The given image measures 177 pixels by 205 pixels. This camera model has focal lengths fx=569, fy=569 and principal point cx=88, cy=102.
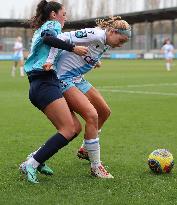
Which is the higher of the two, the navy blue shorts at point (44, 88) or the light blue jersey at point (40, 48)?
the light blue jersey at point (40, 48)

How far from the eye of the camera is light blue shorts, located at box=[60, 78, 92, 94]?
7.34m

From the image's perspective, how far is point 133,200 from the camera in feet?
19.7

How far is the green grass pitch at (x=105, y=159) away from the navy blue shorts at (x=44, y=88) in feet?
3.28

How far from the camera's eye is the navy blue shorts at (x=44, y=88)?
6857mm

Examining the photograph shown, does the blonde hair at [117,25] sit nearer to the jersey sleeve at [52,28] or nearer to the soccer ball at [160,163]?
the jersey sleeve at [52,28]

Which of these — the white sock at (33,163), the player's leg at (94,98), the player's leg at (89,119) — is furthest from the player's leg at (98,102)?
the white sock at (33,163)

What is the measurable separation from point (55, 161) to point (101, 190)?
1947 mm

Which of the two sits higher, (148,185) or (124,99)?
(148,185)

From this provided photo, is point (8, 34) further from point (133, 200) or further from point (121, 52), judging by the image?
point (133, 200)

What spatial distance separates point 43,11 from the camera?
7.16 metres

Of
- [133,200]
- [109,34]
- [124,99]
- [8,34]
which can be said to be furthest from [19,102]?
[8,34]

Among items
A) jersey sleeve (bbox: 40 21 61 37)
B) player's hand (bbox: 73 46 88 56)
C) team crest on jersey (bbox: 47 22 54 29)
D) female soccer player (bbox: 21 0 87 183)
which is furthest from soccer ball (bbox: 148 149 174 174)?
team crest on jersey (bbox: 47 22 54 29)

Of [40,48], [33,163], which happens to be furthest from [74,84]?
[33,163]

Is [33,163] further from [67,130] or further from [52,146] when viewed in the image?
[67,130]
